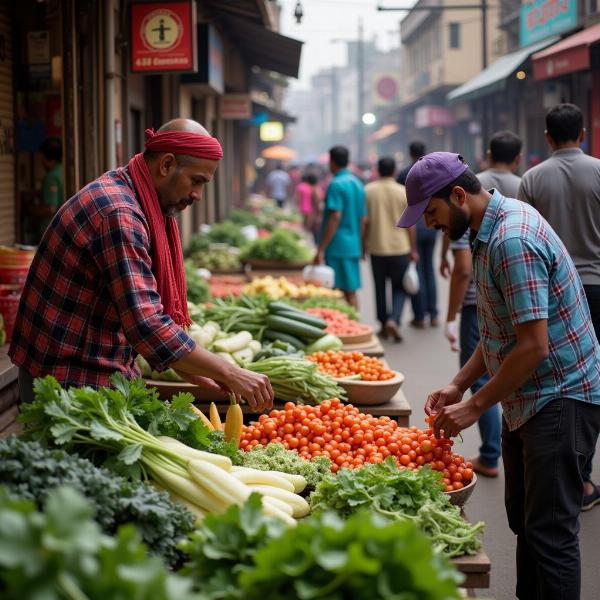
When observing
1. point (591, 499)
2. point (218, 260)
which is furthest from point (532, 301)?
point (218, 260)

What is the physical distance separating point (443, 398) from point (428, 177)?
109 centimetres

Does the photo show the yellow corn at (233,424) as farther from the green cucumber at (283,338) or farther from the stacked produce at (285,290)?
the stacked produce at (285,290)

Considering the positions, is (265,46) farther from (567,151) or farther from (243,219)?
(567,151)

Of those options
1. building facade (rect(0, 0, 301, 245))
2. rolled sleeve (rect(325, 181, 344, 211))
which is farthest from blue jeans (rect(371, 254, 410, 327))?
building facade (rect(0, 0, 301, 245))

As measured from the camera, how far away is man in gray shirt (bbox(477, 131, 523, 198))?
280 inches

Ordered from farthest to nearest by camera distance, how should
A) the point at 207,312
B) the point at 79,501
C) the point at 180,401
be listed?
the point at 207,312 < the point at 180,401 < the point at 79,501

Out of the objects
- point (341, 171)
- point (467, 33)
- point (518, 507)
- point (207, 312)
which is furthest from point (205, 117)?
point (467, 33)

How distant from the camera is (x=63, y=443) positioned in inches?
127

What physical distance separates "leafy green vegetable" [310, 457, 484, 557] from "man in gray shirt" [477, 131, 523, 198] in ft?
12.6

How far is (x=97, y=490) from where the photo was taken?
2.84 m

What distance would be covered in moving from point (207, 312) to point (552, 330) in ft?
13.4

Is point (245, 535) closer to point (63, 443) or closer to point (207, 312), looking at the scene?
point (63, 443)

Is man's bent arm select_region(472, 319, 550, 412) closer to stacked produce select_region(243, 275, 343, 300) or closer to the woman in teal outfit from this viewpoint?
stacked produce select_region(243, 275, 343, 300)

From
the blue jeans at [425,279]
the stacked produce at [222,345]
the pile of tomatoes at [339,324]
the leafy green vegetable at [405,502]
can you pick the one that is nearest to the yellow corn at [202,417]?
the leafy green vegetable at [405,502]
